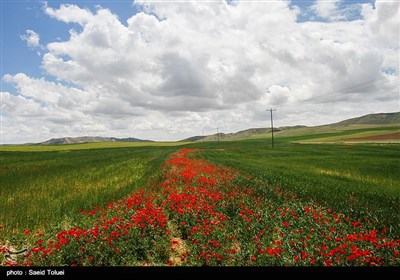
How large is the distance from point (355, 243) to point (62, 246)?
7.21 metres

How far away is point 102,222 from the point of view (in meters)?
8.65

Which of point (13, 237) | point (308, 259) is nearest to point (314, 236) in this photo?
point (308, 259)

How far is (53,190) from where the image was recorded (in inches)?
643

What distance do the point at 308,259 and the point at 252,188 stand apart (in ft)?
28.9

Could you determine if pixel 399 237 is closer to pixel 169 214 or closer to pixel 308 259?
pixel 308 259

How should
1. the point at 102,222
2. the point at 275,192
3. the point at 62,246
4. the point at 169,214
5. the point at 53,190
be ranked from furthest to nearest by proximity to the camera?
1. the point at 53,190
2. the point at 275,192
3. the point at 169,214
4. the point at 102,222
5. the point at 62,246

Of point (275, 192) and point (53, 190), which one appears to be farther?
point (53, 190)

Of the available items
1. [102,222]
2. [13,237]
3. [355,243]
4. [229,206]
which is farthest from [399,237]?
[13,237]
